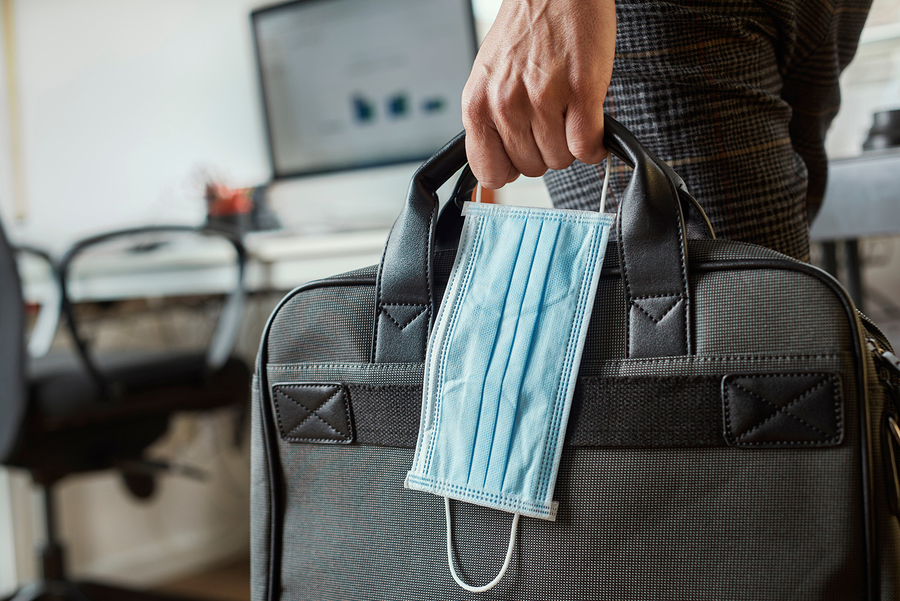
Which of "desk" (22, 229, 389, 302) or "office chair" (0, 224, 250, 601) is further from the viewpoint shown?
"desk" (22, 229, 389, 302)

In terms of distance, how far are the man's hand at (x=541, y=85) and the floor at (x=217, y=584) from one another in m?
1.43

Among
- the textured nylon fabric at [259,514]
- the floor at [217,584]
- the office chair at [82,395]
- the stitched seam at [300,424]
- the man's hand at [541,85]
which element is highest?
the man's hand at [541,85]

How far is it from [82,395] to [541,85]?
952 mm

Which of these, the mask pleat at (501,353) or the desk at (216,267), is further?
the desk at (216,267)

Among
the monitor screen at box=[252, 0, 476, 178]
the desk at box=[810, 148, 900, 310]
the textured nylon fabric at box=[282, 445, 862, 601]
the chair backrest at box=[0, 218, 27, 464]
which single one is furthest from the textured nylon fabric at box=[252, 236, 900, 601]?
the monitor screen at box=[252, 0, 476, 178]

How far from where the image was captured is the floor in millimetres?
1597

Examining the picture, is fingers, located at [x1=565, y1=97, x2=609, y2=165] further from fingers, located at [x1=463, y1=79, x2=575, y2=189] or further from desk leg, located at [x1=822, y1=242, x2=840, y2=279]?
desk leg, located at [x1=822, y1=242, x2=840, y2=279]

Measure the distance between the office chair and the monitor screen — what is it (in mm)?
497

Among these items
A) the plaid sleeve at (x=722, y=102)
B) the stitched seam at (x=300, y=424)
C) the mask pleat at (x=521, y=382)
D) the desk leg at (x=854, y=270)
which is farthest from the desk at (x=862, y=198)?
the stitched seam at (x=300, y=424)

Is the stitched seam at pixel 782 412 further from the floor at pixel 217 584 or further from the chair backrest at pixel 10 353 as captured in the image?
the floor at pixel 217 584

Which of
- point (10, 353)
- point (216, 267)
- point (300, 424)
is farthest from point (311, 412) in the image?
point (216, 267)

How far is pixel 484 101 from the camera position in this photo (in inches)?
17.8

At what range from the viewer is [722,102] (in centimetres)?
51

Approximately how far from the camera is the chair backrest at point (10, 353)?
3.27ft
